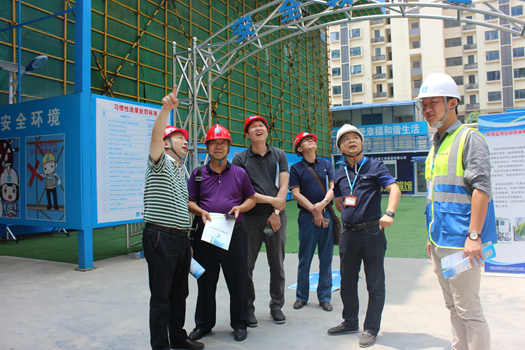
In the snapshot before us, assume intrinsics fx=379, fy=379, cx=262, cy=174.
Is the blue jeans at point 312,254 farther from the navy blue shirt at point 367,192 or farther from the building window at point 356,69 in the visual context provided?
the building window at point 356,69

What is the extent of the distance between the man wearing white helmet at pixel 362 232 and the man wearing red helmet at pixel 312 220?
0.73m

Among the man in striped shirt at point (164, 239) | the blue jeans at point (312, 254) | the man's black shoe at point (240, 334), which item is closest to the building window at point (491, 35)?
the blue jeans at point (312, 254)

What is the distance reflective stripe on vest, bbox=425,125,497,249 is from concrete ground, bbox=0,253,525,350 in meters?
1.20

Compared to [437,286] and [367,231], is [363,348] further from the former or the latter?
[437,286]

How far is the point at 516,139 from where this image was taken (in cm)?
499

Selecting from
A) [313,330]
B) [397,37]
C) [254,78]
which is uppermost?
[397,37]

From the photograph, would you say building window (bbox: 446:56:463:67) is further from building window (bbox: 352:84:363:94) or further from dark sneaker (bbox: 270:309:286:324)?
dark sneaker (bbox: 270:309:286:324)

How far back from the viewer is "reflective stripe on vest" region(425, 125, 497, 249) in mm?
2340

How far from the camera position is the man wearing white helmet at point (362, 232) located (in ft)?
10.6

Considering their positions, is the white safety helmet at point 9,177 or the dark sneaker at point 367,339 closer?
the dark sneaker at point 367,339

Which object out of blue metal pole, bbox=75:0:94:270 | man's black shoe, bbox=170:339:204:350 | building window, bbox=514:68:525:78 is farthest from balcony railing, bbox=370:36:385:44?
man's black shoe, bbox=170:339:204:350

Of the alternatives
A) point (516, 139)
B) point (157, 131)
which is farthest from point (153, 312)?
point (516, 139)

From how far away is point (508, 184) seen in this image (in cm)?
507

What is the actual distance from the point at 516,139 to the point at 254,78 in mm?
14954
